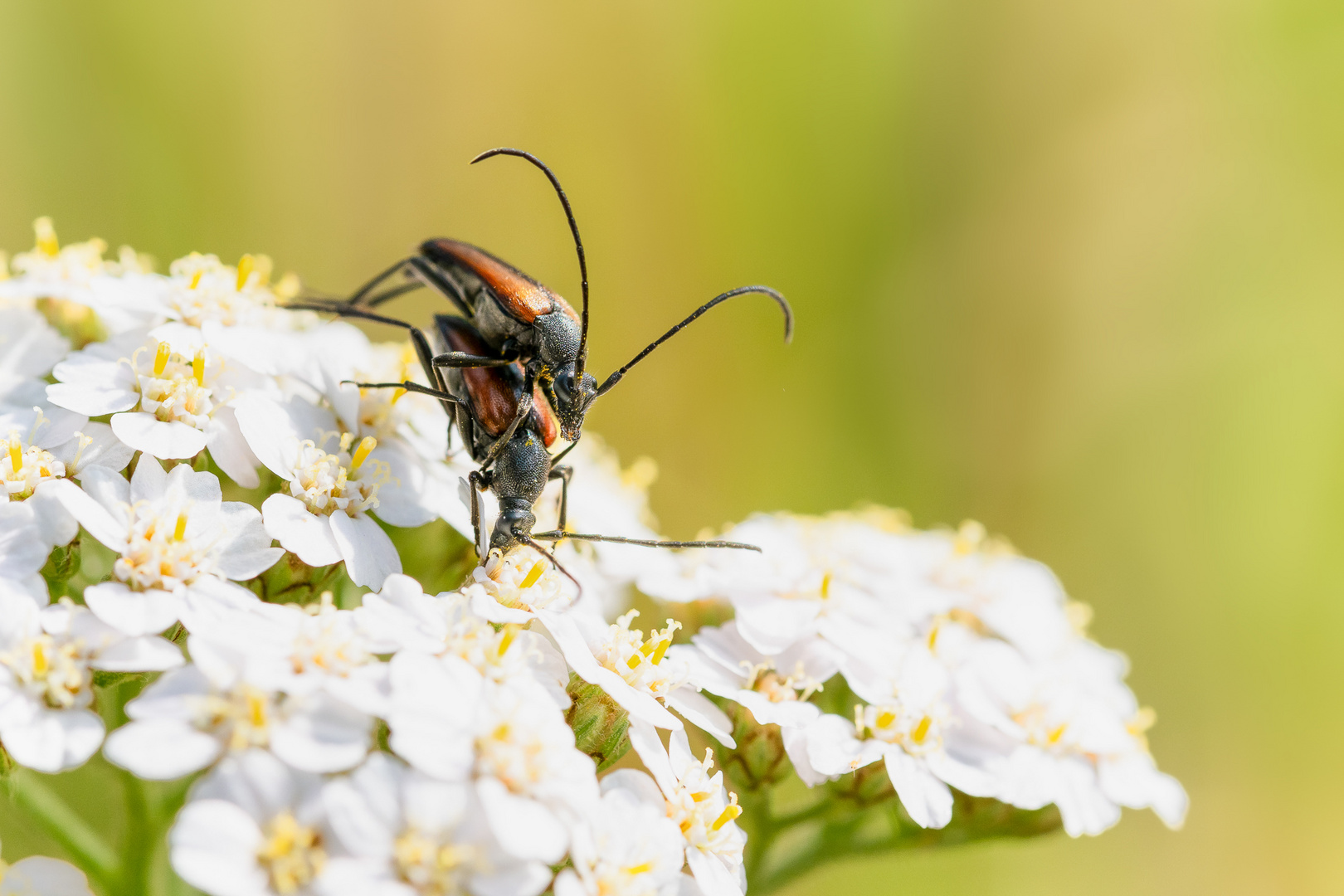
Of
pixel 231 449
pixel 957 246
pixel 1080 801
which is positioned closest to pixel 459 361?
pixel 231 449

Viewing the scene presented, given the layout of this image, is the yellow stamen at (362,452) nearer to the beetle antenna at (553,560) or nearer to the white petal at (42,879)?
the beetle antenna at (553,560)

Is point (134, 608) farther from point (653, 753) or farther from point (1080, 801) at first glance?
point (1080, 801)

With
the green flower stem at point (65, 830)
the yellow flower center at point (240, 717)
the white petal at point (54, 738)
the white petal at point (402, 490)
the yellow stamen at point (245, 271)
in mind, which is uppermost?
the yellow stamen at point (245, 271)

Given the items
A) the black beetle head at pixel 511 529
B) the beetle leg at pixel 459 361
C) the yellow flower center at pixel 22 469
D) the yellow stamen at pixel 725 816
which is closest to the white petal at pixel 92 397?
the yellow flower center at pixel 22 469

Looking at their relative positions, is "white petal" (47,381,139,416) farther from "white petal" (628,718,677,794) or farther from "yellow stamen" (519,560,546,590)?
"white petal" (628,718,677,794)

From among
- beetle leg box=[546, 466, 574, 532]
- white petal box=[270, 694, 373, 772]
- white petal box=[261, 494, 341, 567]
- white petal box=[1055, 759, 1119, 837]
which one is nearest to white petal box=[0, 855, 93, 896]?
white petal box=[270, 694, 373, 772]

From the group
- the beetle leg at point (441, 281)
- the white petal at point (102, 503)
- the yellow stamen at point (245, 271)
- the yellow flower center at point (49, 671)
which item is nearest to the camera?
the yellow flower center at point (49, 671)
